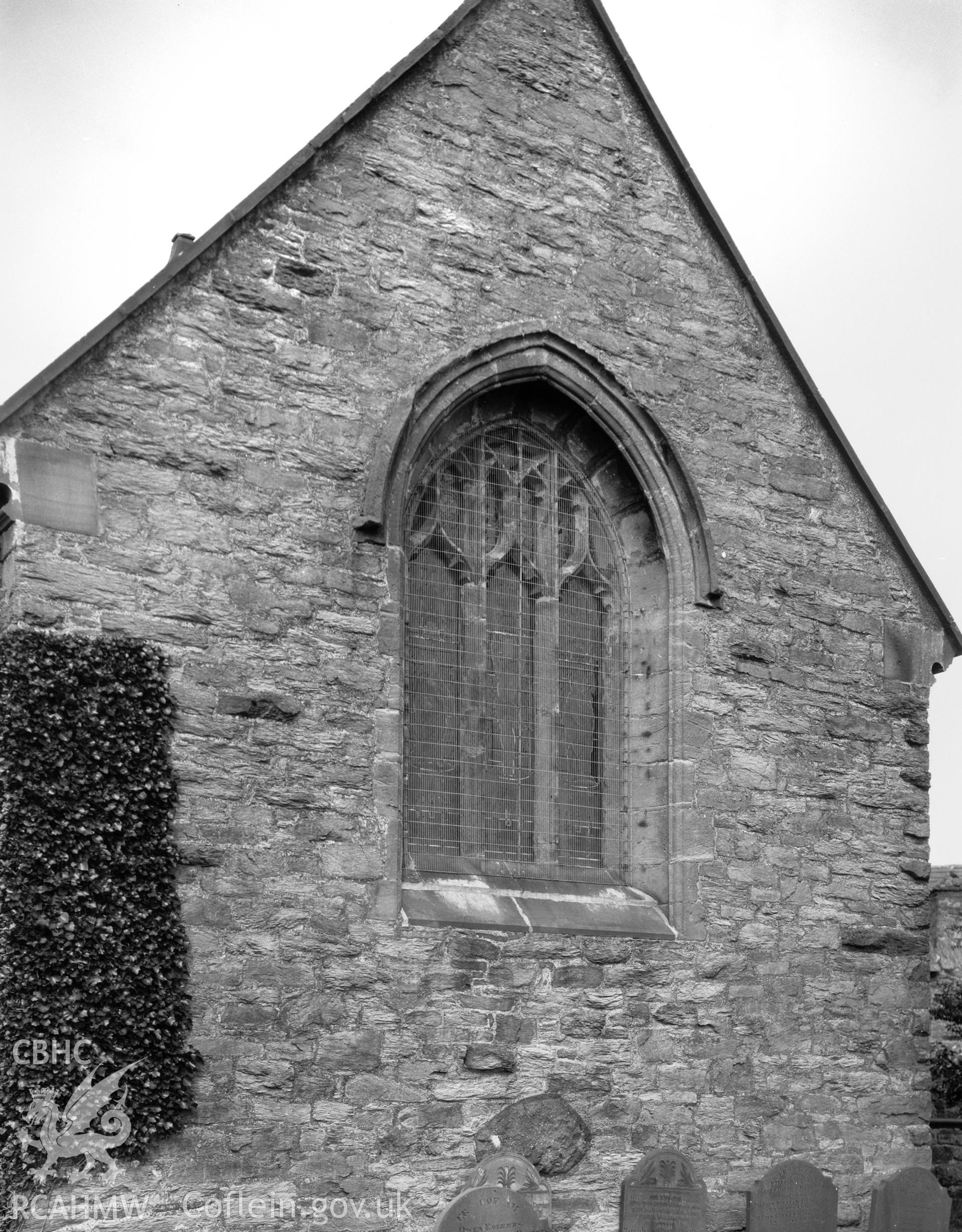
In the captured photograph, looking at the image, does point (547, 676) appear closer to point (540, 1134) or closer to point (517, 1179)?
point (540, 1134)

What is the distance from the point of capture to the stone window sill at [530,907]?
8711mm

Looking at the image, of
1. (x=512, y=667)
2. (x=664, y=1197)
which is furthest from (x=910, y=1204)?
(x=512, y=667)

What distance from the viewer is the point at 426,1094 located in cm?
840

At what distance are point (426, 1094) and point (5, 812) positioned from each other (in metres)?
2.57

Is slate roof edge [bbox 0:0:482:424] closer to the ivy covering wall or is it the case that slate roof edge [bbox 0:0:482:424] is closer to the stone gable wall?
the stone gable wall

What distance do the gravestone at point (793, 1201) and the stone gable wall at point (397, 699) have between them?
16 cm

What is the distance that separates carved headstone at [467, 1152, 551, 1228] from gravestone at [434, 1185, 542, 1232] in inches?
2.2

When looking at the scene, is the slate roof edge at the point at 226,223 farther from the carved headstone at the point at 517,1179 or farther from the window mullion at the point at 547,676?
the carved headstone at the point at 517,1179

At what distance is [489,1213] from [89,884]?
8.36 feet

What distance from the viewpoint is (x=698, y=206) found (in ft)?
34.8

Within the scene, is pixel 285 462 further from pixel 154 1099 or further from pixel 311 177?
pixel 154 1099

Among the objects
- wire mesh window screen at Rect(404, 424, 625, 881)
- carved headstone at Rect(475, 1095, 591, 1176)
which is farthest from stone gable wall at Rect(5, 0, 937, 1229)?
wire mesh window screen at Rect(404, 424, 625, 881)

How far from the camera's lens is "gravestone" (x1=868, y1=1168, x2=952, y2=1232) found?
32.5ft

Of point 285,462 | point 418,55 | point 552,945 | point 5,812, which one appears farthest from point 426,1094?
point 418,55
